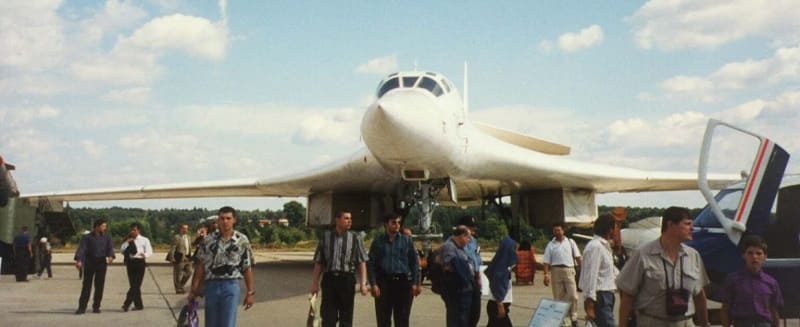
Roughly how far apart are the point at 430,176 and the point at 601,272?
20.9 feet

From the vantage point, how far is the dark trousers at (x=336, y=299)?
7.14 m

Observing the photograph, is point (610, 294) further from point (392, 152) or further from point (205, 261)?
point (392, 152)

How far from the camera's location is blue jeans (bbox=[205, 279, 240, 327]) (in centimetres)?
631

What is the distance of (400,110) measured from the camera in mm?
11383

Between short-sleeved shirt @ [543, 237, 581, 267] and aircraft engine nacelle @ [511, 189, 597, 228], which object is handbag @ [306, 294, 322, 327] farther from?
aircraft engine nacelle @ [511, 189, 597, 228]

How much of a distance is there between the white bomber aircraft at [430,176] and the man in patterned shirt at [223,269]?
4.91 metres

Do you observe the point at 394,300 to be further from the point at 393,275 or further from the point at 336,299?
the point at 336,299

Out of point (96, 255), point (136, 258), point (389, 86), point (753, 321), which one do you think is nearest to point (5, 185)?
point (753, 321)

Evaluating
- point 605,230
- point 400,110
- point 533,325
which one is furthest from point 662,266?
point 400,110

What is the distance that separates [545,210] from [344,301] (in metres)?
11.5

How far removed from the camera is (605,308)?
6941 millimetres

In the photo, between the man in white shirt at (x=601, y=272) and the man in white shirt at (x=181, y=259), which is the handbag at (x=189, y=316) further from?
the man in white shirt at (x=181, y=259)

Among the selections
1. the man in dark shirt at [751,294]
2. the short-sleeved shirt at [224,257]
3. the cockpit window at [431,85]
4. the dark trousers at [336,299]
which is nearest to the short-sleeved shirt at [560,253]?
the dark trousers at [336,299]

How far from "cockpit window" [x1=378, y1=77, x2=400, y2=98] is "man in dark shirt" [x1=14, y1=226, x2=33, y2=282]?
306 inches
